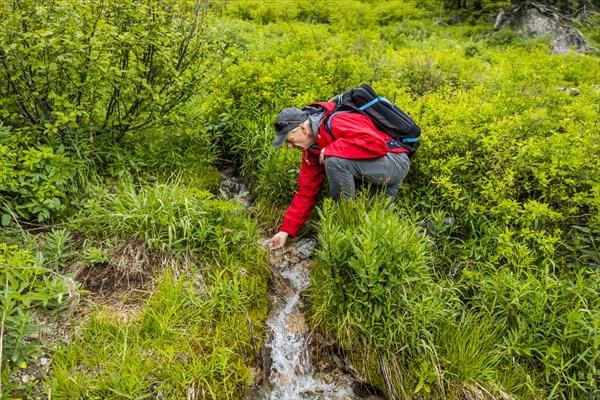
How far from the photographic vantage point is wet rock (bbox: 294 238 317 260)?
16.5 feet

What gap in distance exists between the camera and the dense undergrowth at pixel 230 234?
354 centimetres

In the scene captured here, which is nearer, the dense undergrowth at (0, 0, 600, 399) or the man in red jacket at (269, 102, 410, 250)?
the dense undergrowth at (0, 0, 600, 399)

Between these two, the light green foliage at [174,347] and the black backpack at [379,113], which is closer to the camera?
the light green foliage at [174,347]

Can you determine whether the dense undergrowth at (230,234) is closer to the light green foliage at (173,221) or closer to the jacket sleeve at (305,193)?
the light green foliage at (173,221)

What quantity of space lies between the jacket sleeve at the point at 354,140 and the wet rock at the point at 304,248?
129cm

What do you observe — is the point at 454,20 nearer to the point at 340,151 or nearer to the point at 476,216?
the point at 476,216

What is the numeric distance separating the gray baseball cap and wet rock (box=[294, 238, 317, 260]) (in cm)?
137

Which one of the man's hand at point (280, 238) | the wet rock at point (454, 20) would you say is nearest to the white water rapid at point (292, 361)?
the man's hand at point (280, 238)

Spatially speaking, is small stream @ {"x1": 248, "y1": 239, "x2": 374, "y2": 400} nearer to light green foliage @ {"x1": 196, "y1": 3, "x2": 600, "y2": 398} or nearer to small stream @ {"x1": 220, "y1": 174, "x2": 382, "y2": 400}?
small stream @ {"x1": 220, "y1": 174, "x2": 382, "y2": 400}

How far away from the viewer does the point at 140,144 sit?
18.3ft


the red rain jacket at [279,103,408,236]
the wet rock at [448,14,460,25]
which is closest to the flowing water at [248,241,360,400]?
the red rain jacket at [279,103,408,236]

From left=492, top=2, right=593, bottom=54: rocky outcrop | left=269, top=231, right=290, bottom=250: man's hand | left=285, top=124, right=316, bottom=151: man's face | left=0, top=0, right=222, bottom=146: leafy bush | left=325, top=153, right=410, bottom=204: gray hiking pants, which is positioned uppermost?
left=0, top=0, right=222, bottom=146: leafy bush

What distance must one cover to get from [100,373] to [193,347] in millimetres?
774

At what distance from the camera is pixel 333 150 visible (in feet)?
14.4
